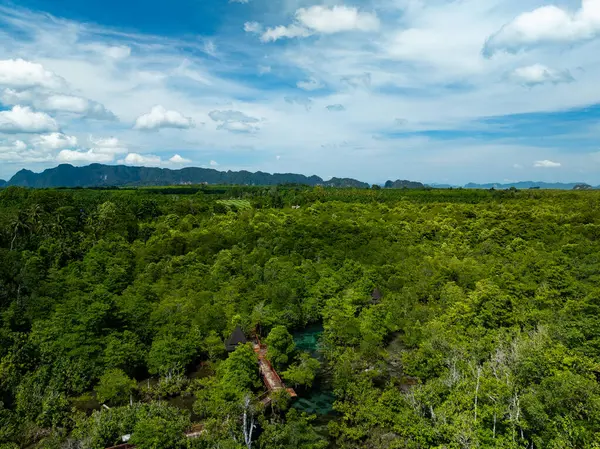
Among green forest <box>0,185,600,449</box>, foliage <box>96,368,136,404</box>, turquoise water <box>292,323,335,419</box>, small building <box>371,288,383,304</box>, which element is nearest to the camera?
green forest <box>0,185,600,449</box>

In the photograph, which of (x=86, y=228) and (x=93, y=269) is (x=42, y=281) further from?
(x=86, y=228)

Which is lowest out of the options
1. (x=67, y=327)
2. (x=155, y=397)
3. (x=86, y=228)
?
(x=155, y=397)

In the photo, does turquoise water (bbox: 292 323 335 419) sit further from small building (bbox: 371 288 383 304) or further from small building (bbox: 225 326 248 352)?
small building (bbox: 371 288 383 304)

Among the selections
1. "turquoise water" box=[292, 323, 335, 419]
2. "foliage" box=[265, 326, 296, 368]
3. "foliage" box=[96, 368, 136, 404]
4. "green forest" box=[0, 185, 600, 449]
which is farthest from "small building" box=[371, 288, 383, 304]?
"foliage" box=[96, 368, 136, 404]

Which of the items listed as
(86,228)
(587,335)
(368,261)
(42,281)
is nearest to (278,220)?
(368,261)

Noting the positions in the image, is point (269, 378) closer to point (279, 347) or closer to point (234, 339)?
point (279, 347)

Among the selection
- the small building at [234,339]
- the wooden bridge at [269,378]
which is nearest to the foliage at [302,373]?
the wooden bridge at [269,378]

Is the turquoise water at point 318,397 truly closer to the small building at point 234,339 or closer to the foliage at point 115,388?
the small building at point 234,339

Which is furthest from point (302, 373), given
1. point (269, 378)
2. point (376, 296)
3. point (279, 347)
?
point (376, 296)
